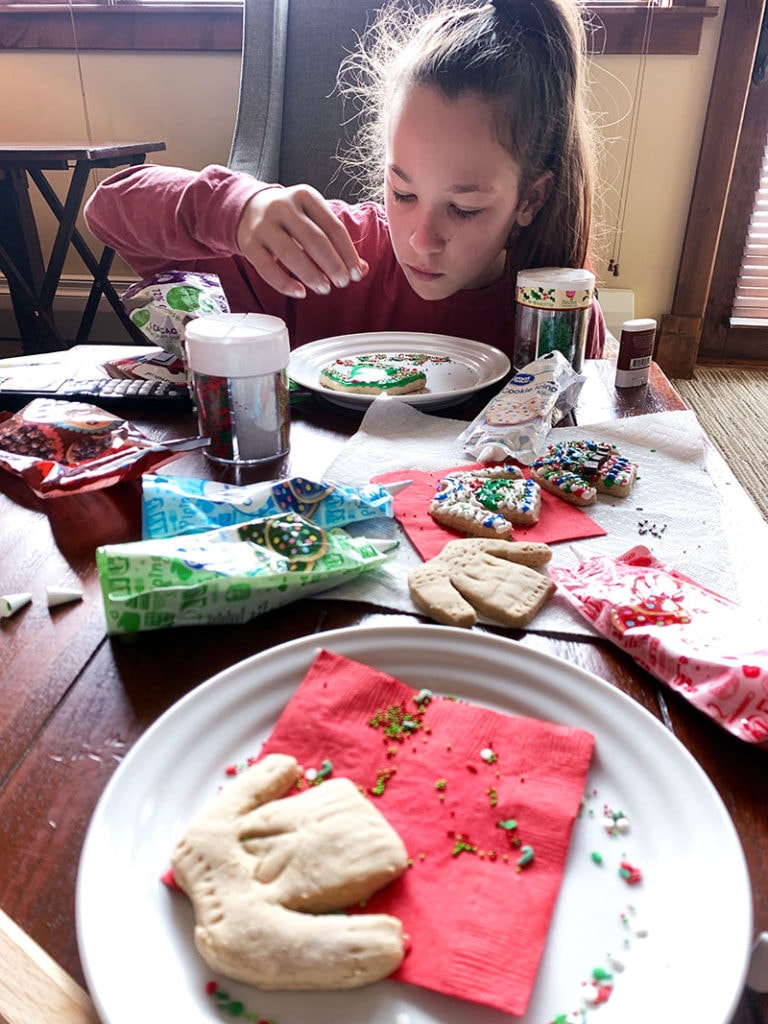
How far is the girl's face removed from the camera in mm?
1022

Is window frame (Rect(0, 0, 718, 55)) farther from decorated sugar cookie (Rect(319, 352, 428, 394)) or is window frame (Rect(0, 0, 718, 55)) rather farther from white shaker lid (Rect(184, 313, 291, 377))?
white shaker lid (Rect(184, 313, 291, 377))

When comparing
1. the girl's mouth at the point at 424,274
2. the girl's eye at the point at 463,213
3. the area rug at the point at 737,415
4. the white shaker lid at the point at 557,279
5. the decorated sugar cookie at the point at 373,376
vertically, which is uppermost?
the girl's eye at the point at 463,213

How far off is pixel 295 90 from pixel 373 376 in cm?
161

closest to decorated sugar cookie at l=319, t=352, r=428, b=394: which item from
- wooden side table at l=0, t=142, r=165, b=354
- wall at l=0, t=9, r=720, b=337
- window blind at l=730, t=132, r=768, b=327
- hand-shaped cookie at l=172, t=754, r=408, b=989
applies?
hand-shaped cookie at l=172, t=754, r=408, b=989

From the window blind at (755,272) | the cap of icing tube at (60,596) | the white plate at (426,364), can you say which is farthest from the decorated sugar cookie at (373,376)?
the window blind at (755,272)

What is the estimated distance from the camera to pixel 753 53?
90.0 inches

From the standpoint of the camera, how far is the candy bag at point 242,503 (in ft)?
2.04

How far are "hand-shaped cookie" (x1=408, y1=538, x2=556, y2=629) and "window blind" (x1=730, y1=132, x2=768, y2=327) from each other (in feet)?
8.23

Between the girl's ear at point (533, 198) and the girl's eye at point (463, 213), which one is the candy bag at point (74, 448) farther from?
→ the girl's ear at point (533, 198)

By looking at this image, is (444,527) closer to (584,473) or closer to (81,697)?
(584,473)

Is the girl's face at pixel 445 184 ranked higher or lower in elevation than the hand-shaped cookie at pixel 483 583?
higher

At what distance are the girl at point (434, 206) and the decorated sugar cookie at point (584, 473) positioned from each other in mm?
363

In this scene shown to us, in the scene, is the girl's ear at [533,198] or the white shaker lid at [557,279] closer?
the white shaker lid at [557,279]

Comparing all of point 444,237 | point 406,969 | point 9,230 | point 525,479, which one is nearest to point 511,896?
point 406,969
